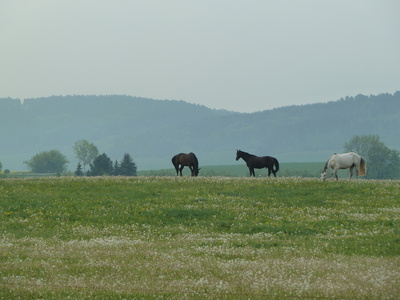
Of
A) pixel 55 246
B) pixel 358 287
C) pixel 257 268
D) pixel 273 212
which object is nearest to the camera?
pixel 358 287

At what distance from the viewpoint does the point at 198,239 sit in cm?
2475

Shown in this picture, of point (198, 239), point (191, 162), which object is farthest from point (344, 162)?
point (198, 239)

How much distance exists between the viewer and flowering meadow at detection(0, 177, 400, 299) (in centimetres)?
1514

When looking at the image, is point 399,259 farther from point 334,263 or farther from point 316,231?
point 316,231

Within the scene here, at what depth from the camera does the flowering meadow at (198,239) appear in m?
15.1

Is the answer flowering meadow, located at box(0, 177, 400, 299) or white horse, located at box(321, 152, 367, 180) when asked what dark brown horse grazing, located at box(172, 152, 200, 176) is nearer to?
flowering meadow, located at box(0, 177, 400, 299)

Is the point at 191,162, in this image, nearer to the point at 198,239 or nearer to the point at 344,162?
the point at 344,162

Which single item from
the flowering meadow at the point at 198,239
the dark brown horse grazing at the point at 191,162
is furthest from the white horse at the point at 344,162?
the dark brown horse grazing at the point at 191,162

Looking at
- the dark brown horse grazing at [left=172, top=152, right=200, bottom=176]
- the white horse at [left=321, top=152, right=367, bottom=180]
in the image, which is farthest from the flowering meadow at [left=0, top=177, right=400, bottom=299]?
the dark brown horse grazing at [left=172, top=152, right=200, bottom=176]

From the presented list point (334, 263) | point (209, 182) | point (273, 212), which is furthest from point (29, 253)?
point (209, 182)

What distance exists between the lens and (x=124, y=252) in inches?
829

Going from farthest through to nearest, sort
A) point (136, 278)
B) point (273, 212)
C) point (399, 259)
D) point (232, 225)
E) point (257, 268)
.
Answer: point (273, 212) → point (232, 225) → point (399, 259) → point (257, 268) → point (136, 278)

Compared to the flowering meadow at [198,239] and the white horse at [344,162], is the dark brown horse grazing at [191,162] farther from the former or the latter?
the white horse at [344,162]

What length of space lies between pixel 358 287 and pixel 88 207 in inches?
901
